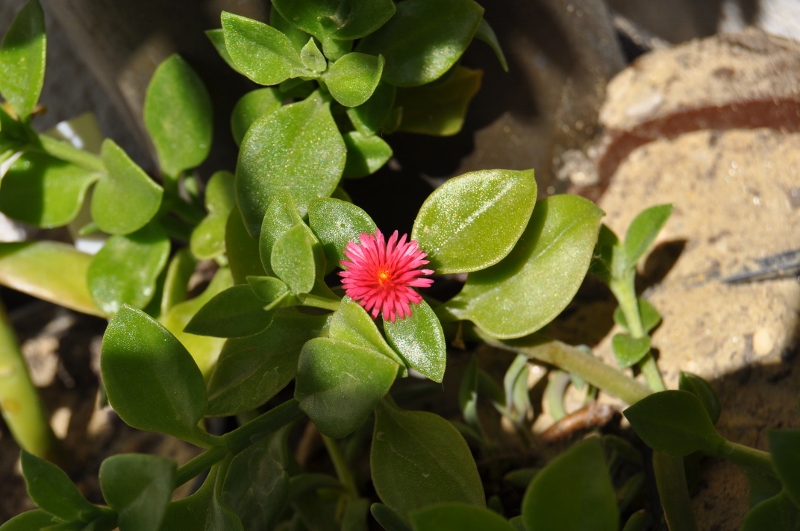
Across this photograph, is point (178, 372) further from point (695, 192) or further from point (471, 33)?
point (695, 192)

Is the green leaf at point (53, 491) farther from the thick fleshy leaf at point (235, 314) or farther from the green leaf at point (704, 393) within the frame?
the green leaf at point (704, 393)

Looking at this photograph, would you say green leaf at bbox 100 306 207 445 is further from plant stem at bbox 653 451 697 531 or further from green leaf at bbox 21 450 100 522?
plant stem at bbox 653 451 697 531

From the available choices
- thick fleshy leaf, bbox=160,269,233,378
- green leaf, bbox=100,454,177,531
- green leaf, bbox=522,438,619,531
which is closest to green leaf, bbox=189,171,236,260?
thick fleshy leaf, bbox=160,269,233,378

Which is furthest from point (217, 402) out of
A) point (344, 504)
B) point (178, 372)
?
point (344, 504)

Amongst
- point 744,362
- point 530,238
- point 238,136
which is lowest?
point 744,362

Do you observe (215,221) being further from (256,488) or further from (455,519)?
(455,519)

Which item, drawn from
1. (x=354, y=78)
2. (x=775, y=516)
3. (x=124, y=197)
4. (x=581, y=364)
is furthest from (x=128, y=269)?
(x=775, y=516)

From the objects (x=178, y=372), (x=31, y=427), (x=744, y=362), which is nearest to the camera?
(x=178, y=372)
